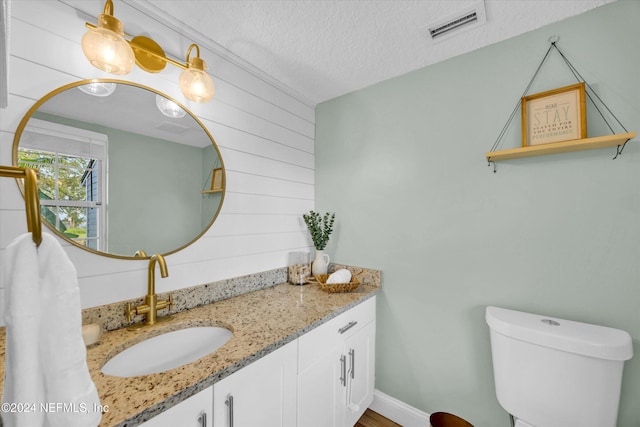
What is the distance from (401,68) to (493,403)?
6.58 feet

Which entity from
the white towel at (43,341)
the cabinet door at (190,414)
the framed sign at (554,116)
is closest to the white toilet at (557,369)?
the framed sign at (554,116)

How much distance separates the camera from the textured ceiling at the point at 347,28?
46.0 inches

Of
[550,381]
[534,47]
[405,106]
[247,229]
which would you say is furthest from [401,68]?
[550,381]

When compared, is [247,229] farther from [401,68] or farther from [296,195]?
[401,68]

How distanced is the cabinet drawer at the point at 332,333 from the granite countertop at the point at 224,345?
0.05 metres

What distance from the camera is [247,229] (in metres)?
1.60

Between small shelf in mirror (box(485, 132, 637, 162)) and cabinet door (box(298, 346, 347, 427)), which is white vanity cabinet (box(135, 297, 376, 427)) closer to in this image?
cabinet door (box(298, 346, 347, 427))

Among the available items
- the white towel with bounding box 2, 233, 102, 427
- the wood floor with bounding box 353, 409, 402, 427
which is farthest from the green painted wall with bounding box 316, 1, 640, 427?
the white towel with bounding box 2, 233, 102, 427

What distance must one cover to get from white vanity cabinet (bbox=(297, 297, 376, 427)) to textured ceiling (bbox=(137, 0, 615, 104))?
58.7 inches

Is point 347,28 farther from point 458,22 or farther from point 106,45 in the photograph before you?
point 106,45

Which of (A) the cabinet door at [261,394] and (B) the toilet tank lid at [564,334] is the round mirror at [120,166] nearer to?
(A) the cabinet door at [261,394]

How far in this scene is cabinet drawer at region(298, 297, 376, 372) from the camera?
115 cm

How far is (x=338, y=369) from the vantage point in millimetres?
1382

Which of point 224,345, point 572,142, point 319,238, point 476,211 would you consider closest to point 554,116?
point 572,142
